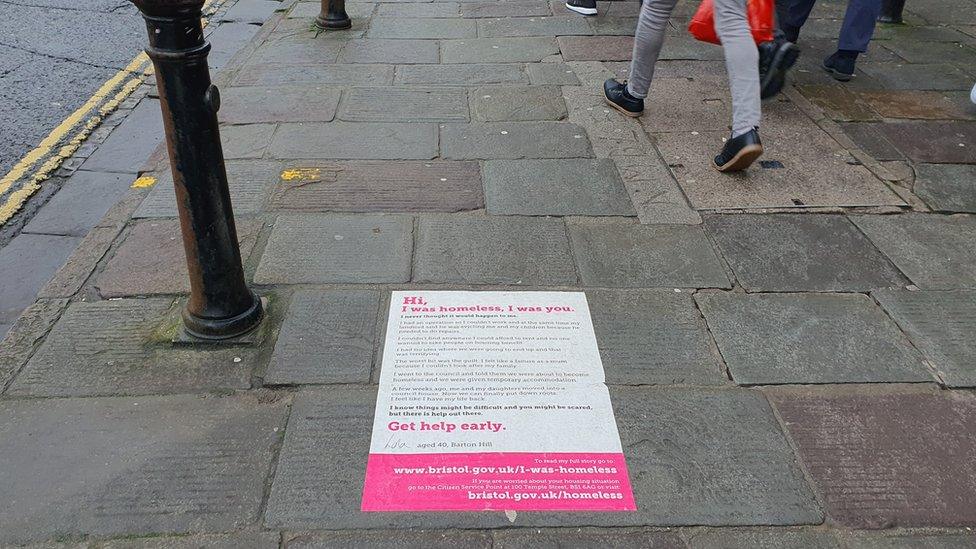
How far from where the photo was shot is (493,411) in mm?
2227

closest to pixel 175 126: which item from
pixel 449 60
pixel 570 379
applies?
pixel 570 379

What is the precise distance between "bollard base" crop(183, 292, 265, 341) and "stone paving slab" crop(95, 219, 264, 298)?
32 centimetres

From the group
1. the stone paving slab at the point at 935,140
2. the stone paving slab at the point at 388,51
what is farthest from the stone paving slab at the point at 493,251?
the stone paving slab at the point at 388,51

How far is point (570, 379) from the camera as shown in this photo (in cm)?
238

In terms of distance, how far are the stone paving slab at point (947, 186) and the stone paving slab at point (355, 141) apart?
2628 mm

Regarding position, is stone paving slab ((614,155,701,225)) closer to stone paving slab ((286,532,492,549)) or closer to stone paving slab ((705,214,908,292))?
stone paving slab ((705,214,908,292))

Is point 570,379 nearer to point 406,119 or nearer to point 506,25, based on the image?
point 406,119

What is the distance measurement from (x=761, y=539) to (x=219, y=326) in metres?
1.87

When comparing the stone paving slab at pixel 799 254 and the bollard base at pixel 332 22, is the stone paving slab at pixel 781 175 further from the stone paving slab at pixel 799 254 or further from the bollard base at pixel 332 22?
the bollard base at pixel 332 22

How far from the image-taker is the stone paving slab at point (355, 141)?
395 centimetres

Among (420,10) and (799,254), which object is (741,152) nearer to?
(799,254)

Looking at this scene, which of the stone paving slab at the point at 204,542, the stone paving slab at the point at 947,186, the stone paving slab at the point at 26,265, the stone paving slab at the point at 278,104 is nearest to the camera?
the stone paving slab at the point at 204,542

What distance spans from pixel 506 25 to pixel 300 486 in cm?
534

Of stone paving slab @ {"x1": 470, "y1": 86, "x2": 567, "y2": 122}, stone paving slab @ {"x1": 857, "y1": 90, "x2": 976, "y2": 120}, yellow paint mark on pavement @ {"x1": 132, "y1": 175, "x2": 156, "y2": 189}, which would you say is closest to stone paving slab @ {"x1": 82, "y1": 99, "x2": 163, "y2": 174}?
yellow paint mark on pavement @ {"x1": 132, "y1": 175, "x2": 156, "y2": 189}
